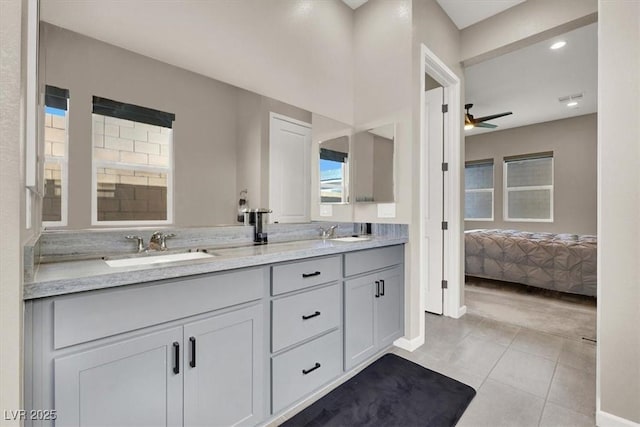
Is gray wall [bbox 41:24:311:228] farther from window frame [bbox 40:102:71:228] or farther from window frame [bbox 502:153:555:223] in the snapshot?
window frame [bbox 502:153:555:223]

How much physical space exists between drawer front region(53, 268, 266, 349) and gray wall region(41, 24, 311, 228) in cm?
61

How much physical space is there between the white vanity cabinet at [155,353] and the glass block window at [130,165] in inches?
24.9

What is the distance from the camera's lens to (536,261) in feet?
12.6

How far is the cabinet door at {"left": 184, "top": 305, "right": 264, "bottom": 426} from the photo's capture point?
117 centimetres

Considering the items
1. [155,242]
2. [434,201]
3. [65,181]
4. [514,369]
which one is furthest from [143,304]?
[434,201]

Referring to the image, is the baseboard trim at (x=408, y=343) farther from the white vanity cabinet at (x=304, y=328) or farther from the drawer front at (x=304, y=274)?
the drawer front at (x=304, y=274)

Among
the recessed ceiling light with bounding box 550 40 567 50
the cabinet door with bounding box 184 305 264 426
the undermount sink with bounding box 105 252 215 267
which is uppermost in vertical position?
the recessed ceiling light with bounding box 550 40 567 50

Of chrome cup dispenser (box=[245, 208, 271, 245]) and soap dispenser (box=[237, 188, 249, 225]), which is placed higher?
soap dispenser (box=[237, 188, 249, 225])

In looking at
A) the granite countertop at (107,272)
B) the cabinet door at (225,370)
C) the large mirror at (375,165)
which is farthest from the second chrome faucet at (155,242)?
the large mirror at (375,165)

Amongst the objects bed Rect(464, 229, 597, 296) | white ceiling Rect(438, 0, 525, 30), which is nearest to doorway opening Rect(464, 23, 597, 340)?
bed Rect(464, 229, 597, 296)

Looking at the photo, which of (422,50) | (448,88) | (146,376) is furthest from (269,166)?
(448,88)

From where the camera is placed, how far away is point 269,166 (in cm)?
216

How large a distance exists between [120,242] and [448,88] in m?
3.21

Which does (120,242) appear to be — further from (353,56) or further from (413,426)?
(353,56)
